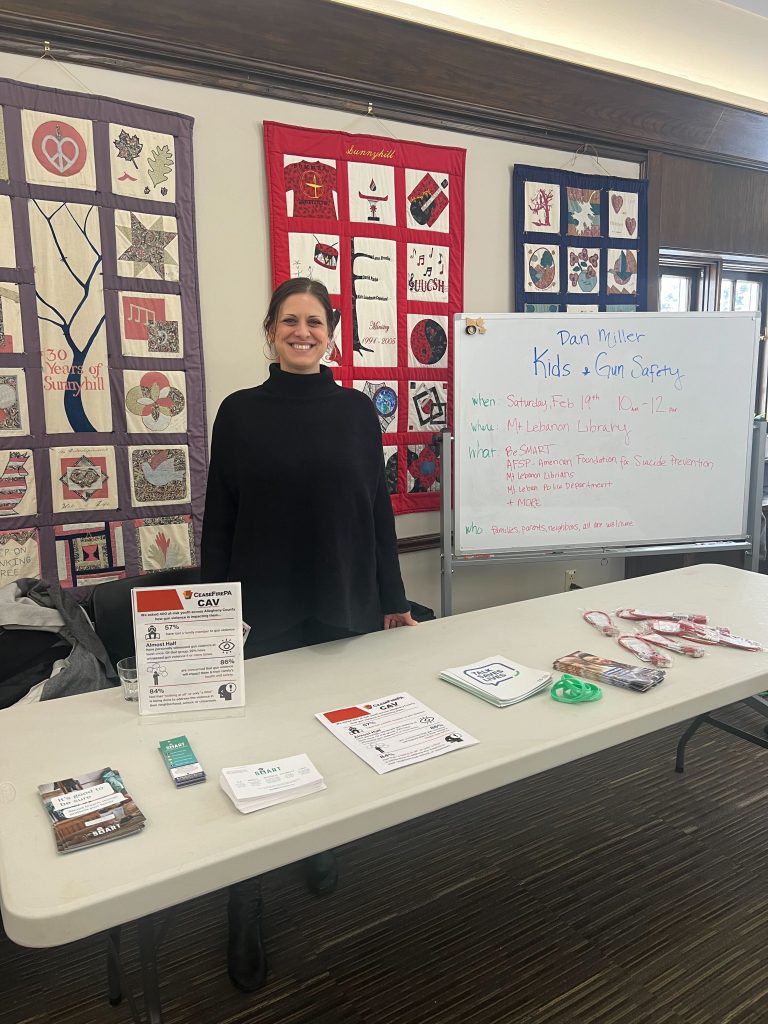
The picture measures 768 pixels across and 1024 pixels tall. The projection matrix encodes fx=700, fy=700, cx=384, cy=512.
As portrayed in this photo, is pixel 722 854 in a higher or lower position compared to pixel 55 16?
lower

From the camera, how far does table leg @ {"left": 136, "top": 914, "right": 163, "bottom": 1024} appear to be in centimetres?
96

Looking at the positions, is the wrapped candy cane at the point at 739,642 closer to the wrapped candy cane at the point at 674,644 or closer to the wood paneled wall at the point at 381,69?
the wrapped candy cane at the point at 674,644

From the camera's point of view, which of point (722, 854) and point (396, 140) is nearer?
point (722, 854)

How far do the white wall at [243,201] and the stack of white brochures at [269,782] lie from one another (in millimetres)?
1764

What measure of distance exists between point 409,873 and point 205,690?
954 millimetres

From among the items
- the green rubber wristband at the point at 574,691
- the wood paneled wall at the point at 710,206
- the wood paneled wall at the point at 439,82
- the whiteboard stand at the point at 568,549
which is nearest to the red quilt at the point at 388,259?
the wood paneled wall at the point at 439,82

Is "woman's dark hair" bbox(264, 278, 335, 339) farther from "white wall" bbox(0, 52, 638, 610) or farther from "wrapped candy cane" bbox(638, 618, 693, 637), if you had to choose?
A: "wrapped candy cane" bbox(638, 618, 693, 637)

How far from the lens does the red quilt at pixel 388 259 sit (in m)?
2.59

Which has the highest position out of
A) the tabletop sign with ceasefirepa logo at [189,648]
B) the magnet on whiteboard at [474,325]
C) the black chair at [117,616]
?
the magnet on whiteboard at [474,325]

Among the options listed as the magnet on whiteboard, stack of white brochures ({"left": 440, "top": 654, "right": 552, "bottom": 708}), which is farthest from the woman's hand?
the magnet on whiteboard

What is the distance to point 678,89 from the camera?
3.31m

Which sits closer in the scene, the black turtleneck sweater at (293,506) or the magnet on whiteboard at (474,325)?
the black turtleneck sweater at (293,506)

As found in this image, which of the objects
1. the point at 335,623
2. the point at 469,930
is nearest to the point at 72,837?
the point at 335,623

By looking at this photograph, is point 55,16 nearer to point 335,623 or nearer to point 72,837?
point 335,623
